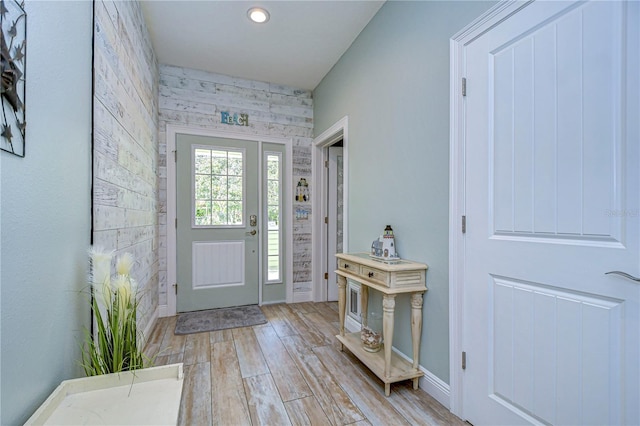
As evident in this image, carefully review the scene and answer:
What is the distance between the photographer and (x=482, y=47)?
4.88 ft

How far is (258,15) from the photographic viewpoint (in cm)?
240

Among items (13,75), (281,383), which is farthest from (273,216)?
(13,75)

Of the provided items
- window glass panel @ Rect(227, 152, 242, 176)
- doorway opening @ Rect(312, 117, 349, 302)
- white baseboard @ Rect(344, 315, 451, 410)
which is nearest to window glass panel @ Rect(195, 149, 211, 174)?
window glass panel @ Rect(227, 152, 242, 176)

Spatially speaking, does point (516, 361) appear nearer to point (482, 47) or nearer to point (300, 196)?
point (482, 47)

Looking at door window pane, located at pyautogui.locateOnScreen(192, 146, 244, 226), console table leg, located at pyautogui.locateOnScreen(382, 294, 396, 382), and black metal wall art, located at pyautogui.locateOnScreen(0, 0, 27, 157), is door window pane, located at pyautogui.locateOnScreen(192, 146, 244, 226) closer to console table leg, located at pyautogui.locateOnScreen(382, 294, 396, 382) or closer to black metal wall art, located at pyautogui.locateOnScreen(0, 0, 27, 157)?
console table leg, located at pyautogui.locateOnScreen(382, 294, 396, 382)

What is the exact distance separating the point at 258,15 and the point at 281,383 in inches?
112

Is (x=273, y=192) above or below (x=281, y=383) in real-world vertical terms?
above

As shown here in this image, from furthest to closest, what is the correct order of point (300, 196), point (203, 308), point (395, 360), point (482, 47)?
point (300, 196)
point (203, 308)
point (395, 360)
point (482, 47)

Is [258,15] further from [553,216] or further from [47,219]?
[553,216]

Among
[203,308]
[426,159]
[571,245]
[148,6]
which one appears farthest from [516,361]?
[148,6]

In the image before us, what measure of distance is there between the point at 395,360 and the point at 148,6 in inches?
131

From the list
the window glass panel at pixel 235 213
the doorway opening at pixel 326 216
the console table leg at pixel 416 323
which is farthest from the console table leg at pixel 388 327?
the window glass panel at pixel 235 213

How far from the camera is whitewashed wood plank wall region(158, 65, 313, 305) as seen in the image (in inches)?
127

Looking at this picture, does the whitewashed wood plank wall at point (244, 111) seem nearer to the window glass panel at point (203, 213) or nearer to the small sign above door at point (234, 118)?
the small sign above door at point (234, 118)
